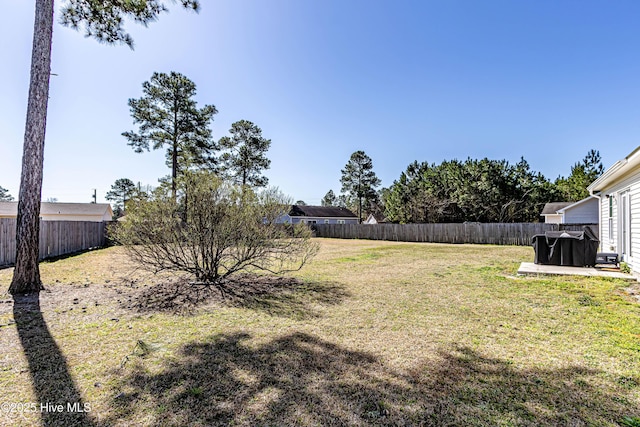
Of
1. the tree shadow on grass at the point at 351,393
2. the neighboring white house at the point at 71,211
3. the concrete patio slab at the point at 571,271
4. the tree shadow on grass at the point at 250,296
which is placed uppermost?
the neighboring white house at the point at 71,211

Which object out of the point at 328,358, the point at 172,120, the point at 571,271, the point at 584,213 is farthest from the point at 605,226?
the point at 172,120

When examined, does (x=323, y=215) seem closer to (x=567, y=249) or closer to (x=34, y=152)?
(x=567, y=249)

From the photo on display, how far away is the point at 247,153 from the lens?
26797mm

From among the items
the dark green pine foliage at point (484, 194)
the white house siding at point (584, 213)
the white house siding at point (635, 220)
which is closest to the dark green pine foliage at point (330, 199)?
the dark green pine foliage at point (484, 194)

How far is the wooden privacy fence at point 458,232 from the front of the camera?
57.6ft

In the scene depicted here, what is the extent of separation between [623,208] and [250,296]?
31.7 feet

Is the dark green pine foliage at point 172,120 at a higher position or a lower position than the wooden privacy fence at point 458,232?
higher

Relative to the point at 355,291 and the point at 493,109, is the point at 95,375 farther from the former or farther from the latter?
the point at 493,109

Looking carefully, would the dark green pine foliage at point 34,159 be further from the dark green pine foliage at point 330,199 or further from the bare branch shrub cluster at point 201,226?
the dark green pine foliage at point 330,199

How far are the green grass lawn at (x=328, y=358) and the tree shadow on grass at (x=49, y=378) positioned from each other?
0.01m

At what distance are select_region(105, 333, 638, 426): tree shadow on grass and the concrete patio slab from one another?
540 cm

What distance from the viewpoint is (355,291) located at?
224 inches

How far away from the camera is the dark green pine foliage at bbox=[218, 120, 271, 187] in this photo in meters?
26.2

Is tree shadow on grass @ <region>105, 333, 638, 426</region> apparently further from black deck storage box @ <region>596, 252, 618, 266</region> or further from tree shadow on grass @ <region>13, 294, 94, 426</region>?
black deck storage box @ <region>596, 252, 618, 266</region>
